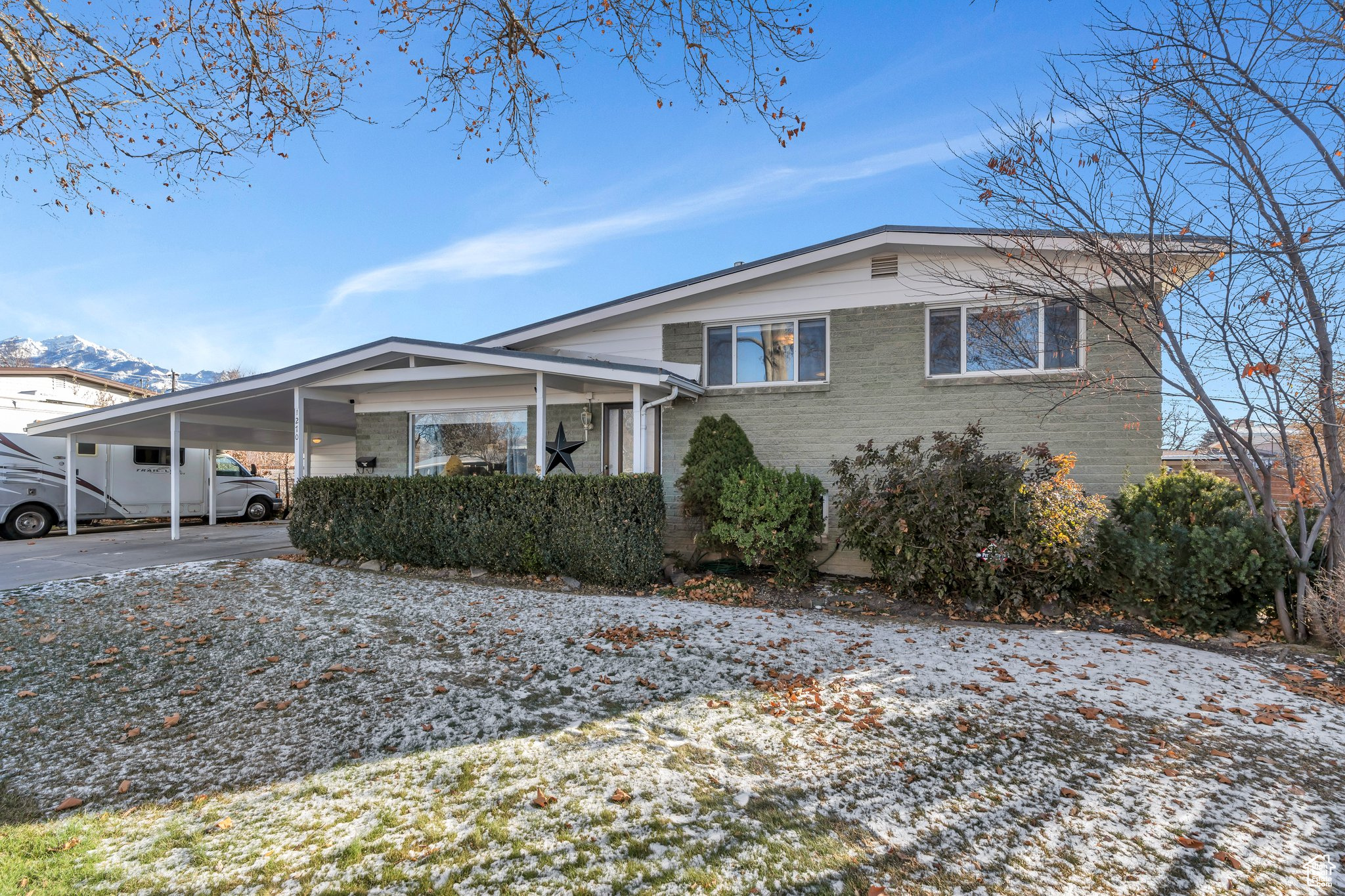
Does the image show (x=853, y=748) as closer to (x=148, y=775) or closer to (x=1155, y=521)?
(x=148, y=775)

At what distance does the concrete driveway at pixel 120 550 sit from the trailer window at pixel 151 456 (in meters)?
1.65

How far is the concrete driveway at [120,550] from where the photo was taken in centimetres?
841

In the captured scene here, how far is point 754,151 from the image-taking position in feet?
21.4

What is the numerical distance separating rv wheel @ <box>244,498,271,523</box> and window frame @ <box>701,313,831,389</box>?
15.1 m

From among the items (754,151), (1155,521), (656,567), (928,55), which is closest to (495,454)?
(656,567)

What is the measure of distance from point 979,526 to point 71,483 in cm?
1767

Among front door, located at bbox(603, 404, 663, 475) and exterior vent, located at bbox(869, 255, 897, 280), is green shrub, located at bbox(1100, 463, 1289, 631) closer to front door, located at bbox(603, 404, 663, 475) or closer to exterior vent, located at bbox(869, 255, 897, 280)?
exterior vent, located at bbox(869, 255, 897, 280)

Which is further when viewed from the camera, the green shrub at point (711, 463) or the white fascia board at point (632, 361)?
the white fascia board at point (632, 361)

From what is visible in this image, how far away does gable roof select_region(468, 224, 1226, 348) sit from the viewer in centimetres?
803

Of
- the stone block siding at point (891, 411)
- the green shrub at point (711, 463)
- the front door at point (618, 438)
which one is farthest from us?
the front door at point (618, 438)

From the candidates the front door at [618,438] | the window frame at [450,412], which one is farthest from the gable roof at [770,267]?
the front door at [618,438]

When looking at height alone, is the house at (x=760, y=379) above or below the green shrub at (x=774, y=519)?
above

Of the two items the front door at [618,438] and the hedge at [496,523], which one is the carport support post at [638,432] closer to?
the hedge at [496,523]

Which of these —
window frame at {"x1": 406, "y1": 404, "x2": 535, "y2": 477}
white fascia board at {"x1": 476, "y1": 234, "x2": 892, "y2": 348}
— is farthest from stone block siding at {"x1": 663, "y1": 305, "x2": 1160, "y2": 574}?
window frame at {"x1": 406, "y1": 404, "x2": 535, "y2": 477}
